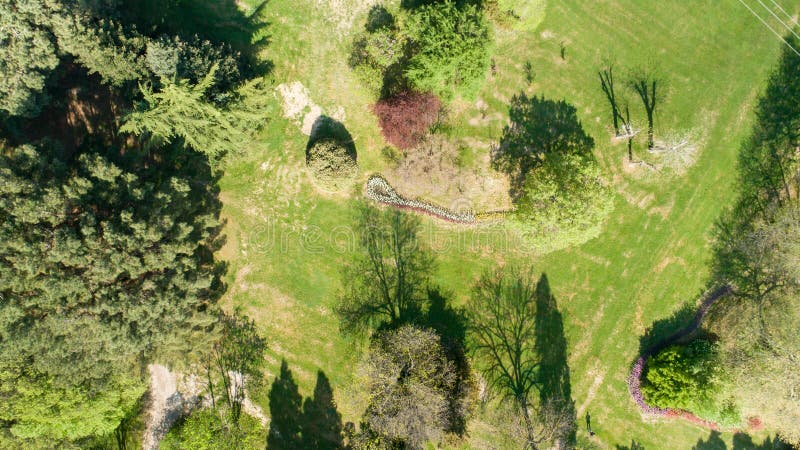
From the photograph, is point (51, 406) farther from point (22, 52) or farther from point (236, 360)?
point (22, 52)

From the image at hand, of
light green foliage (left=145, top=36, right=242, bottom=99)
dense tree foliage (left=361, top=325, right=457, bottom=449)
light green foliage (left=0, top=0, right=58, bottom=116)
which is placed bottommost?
dense tree foliage (left=361, top=325, right=457, bottom=449)

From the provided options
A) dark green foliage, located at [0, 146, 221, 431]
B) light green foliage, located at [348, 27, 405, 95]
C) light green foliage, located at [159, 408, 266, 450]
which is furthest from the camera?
light green foliage, located at [159, 408, 266, 450]

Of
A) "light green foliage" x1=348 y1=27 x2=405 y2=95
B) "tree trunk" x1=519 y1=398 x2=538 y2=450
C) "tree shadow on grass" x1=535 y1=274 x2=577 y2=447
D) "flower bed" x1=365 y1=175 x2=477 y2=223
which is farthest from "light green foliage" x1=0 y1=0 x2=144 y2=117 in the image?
"tree trunk" x1=519 y1=398 x2=538 y2=450

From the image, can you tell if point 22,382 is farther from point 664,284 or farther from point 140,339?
point 664,284

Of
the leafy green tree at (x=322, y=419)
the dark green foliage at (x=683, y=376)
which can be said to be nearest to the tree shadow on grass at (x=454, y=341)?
the leafy green tree at (x=322, y=419)

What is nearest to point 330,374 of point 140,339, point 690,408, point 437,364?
point 437,364

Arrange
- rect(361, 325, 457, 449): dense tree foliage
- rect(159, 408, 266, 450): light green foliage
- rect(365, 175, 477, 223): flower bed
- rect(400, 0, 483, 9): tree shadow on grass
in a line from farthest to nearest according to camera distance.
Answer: rect(365, 175, 477, 223): flower bed → rect(159, 408, 266, 450): light green foliage → rect(400, 0, 483, 9): tree shadow on grass → rect(361, 325, 457, 449): dense tree foliage

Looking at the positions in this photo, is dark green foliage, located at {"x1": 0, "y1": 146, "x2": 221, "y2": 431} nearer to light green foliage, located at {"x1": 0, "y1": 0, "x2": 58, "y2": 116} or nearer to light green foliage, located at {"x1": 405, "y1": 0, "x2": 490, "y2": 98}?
light green foliage, located at {"x1": 0, "y1": 0, "x2": 58, "y2": 116}
